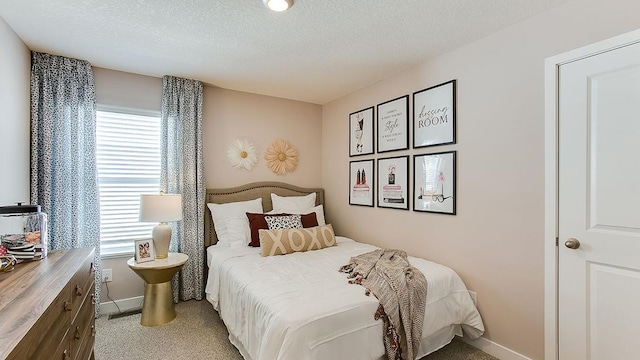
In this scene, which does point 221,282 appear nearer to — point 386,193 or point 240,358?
point 240,358

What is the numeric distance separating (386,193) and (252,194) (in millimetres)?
1650

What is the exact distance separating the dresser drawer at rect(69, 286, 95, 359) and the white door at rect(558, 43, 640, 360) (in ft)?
9.15

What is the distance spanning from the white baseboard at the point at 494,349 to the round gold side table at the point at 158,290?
2.61m

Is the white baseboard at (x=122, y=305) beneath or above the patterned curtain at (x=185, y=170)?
beneath

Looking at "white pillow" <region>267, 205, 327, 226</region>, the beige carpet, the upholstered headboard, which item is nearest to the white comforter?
the beige carpet

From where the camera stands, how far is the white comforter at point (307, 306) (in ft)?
5.36

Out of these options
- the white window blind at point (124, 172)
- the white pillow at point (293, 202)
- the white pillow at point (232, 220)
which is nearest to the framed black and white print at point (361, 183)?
the white pillow at point (293, 202)

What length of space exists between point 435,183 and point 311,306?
65.1 inches

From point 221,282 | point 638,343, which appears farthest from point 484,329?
point 221,282

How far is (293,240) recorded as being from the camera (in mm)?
2986

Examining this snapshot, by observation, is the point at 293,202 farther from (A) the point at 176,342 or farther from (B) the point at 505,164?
(B) the point at 505,164

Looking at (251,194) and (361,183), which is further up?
(361,183)

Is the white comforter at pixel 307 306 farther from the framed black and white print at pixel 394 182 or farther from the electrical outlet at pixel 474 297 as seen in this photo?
the framed black and white print at pixel 394 182

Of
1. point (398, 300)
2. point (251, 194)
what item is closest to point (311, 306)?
point (398, 300)
